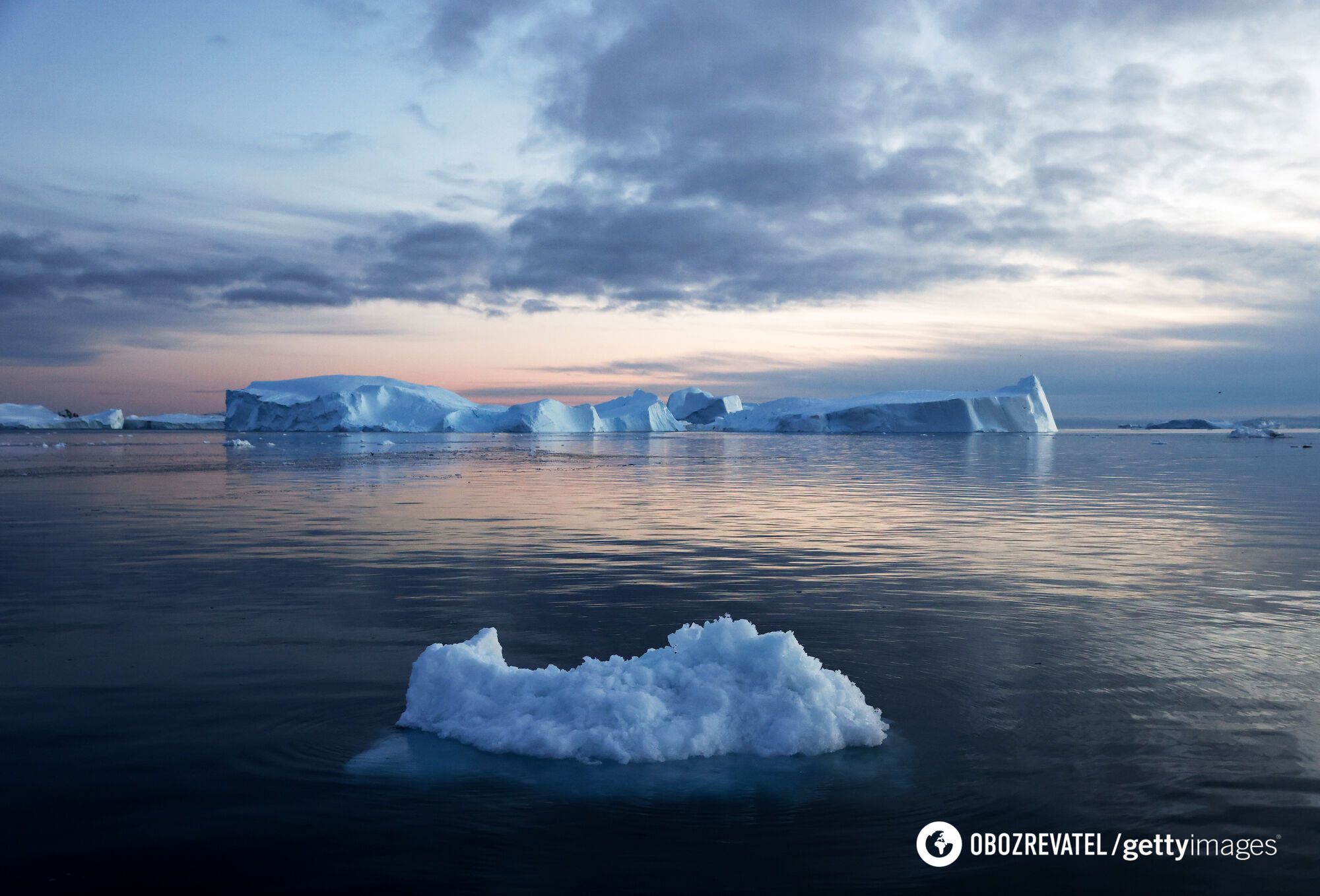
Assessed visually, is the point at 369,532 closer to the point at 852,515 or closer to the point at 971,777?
the point at 852,515

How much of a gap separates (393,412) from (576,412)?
79.6ft

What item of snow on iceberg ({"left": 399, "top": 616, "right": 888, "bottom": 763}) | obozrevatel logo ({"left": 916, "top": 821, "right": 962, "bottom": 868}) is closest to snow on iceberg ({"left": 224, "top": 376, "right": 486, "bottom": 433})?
snow on iceberg ({"left": 399, "top": 616, "right": 888, "bottom": 763})

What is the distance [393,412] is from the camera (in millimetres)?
115625

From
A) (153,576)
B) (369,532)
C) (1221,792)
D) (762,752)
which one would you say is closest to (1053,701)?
(1221,792)

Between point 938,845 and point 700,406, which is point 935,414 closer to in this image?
point 700,406

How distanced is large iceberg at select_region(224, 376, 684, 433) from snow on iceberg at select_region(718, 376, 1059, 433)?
2535cm

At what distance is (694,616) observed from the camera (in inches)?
332

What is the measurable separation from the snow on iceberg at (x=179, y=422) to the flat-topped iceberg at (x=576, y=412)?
1572 centimetres

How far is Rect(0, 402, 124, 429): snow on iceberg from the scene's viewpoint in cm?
13325


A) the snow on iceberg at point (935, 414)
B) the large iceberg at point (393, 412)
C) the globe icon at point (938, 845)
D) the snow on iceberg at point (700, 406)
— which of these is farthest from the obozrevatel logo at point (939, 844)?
the snow on iceberg at point (700, 406)

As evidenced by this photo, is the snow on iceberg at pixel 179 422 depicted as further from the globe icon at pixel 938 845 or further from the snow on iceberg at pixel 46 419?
the globe icon at pixel 938 845

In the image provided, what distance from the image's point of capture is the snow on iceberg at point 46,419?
133250 mm

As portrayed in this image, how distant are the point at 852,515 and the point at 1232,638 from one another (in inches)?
393

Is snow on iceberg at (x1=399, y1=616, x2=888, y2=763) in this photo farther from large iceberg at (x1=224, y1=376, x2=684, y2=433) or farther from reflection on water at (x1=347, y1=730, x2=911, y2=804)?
large iceberg at (x1=224, y1=376, x2=684, y2=433)
